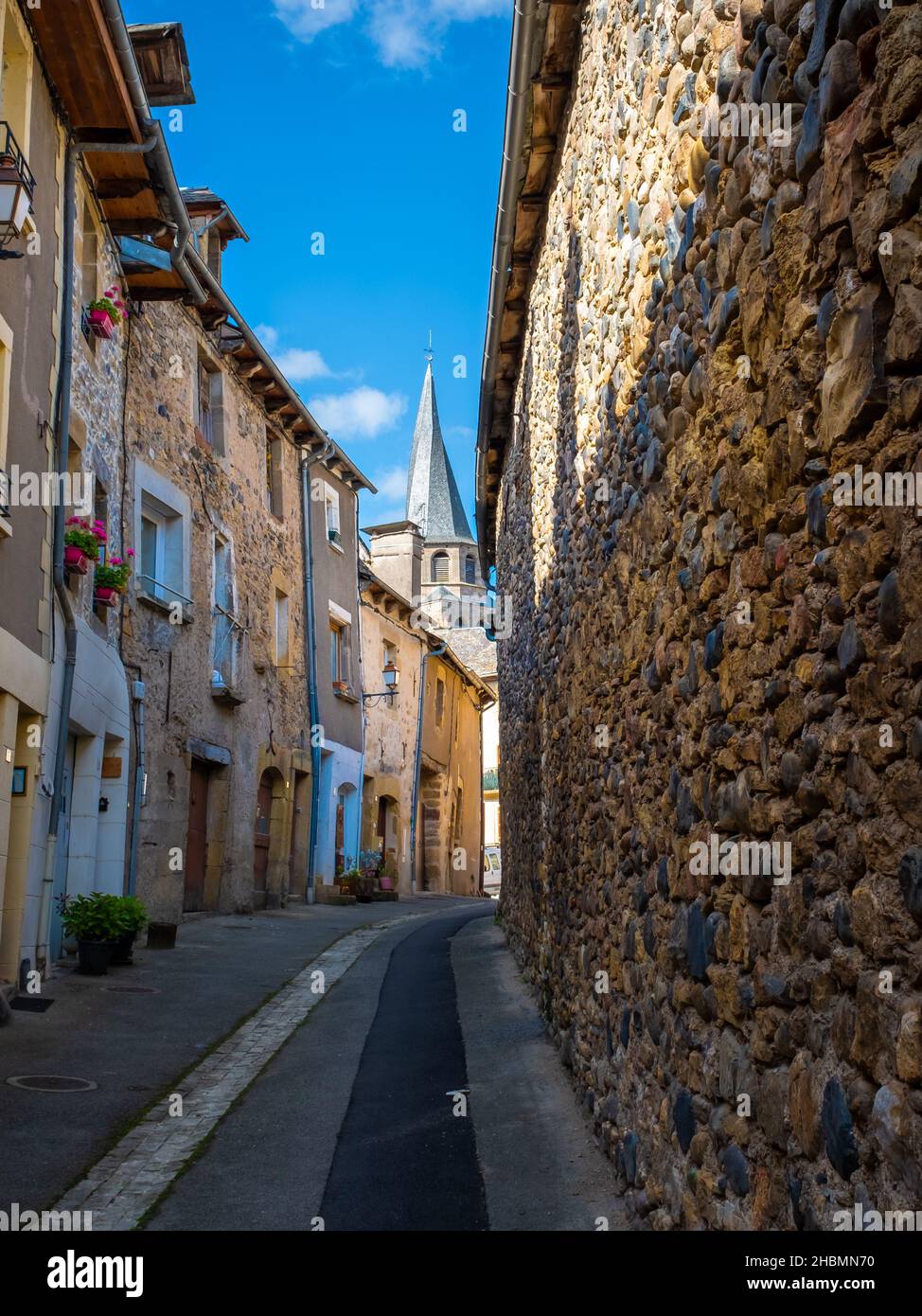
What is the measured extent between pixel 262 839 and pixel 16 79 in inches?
432

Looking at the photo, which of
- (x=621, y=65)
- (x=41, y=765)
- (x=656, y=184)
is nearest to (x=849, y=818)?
(x=656, y=184)

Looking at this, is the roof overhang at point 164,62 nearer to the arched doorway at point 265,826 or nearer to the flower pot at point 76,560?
the flower pot at point 76,560

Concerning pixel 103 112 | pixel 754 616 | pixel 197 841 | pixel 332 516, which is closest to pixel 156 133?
pixel 103 112

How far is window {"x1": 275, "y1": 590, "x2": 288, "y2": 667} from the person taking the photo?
60.5ft

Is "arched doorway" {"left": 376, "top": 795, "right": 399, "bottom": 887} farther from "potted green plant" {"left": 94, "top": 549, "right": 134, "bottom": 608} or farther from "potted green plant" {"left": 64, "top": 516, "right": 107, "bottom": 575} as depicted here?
"potted green plant" {"left": 64, "top": 516, "right": 107, "bottom": 575}

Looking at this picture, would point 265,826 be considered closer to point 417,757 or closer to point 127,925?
point 127,925

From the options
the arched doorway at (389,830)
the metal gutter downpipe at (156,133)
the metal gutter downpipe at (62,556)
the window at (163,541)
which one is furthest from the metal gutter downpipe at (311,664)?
the metal gutter downpipe at (62,556)

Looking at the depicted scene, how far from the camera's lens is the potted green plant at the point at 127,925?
9.45m

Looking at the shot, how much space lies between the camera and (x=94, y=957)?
9219mm

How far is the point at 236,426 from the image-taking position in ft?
54.8

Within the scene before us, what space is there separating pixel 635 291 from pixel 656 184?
483mm

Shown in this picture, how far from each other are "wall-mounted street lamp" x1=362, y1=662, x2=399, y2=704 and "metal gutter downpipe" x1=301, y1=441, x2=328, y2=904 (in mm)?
2559

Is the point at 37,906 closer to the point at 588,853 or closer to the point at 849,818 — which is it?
the point at 588,853

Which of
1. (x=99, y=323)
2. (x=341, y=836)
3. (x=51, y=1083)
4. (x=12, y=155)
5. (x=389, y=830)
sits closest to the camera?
(x=51, y=1083)
